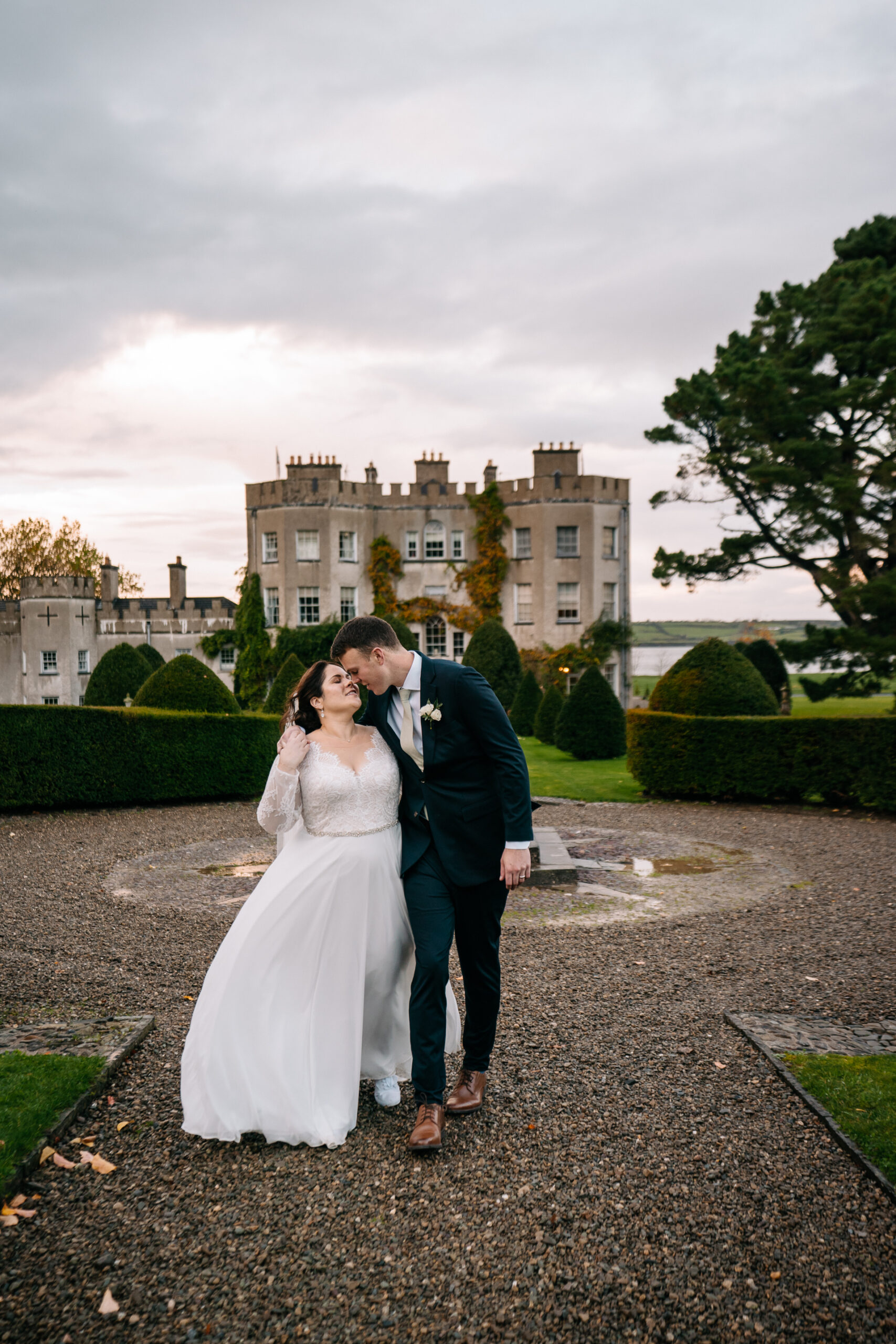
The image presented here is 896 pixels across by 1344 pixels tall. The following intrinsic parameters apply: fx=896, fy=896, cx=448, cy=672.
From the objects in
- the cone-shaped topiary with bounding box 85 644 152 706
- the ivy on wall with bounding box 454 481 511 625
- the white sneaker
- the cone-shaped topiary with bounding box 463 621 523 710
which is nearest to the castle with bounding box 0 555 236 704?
the cone-shaped topiary with bounding box 85 644 152 706

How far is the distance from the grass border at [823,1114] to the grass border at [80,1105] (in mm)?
2952

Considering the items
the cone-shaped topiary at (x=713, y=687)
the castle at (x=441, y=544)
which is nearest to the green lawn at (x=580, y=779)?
the cone-shaped topiary at (x=713, y=687)

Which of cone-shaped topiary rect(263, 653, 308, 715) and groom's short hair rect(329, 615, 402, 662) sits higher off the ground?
groom's short hair rect(329, 615, 402, 662)

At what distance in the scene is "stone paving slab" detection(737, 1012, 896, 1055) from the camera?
428 centimetres

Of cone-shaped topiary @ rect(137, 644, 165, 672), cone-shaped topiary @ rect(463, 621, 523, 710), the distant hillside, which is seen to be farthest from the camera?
the distant hillside

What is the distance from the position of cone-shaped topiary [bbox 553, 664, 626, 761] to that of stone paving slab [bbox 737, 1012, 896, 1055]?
52.5 feet

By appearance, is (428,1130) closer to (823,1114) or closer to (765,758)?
(823,1114)

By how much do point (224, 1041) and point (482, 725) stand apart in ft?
5.12

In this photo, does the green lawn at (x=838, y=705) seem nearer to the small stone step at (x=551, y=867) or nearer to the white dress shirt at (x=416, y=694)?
the small stone step at (x=551, y=867)

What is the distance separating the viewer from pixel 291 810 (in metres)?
3.74

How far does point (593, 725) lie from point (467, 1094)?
17.4 m

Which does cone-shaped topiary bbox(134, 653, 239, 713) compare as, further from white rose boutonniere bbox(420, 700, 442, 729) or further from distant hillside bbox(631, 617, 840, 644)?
distant hillside bbox(631, 617, 840, 644)

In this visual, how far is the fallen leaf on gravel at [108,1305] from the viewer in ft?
8.05

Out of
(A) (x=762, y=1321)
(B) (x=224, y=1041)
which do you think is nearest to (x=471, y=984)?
(B) (x=224, y=1041)
